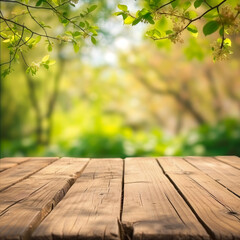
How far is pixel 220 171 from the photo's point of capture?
2.37 m

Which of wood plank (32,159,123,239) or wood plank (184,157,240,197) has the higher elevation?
wood plank (184,157,240,197)

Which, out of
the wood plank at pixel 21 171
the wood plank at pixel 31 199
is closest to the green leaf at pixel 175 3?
the wood plank at pixel 31 199

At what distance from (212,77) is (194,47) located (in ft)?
41.7

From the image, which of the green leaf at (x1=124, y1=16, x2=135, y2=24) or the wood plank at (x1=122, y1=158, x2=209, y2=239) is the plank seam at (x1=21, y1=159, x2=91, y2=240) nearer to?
the wood plank at (x1=122, y1=158, x2=209, y2=239)

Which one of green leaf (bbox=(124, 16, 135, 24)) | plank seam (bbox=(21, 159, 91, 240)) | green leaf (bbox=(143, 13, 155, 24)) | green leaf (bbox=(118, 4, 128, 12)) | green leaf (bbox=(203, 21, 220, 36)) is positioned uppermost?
green leaf (bbox=(118, 4, 128, 12))

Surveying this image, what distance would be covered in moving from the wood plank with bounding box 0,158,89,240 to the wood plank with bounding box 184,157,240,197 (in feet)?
2.90

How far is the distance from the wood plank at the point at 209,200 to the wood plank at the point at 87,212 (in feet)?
1.07

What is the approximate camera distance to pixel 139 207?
4.70 ft

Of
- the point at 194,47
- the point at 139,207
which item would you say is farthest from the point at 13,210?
the point at 194,47

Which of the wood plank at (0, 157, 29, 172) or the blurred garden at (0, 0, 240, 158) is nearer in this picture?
the wood plank at (0, 157, 29, 172)

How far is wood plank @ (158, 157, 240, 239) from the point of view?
3.86 ft

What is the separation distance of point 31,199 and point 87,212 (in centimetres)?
37

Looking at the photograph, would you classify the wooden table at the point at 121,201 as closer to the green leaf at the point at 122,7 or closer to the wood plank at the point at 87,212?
the wood plank at the point at 87,212

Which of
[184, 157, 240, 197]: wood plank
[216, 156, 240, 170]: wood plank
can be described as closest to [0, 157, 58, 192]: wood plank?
[184, 157, 240, 197]: wood plank
